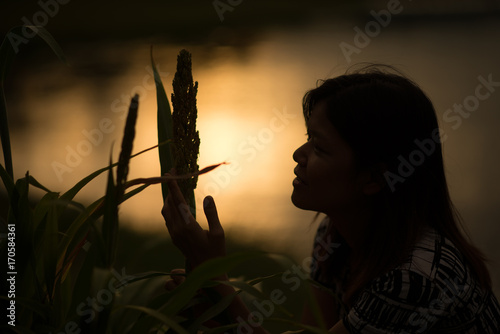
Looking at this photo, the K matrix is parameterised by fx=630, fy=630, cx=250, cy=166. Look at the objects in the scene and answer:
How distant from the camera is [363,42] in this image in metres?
3.88

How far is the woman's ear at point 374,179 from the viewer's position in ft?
3.41

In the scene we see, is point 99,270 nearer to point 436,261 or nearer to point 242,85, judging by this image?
point 436,261

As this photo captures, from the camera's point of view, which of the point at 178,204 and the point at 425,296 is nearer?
the point at 178,204

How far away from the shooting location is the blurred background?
278 centimetres

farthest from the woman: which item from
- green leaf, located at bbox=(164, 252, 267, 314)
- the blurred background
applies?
the blurred background

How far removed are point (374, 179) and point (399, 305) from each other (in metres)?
0.22

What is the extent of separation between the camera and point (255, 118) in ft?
10.8

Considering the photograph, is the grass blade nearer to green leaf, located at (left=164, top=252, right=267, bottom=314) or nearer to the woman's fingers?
green leaf, located at (left=164, top=252, right=267, bottom=314)

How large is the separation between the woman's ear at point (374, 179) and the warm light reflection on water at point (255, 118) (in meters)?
1.45

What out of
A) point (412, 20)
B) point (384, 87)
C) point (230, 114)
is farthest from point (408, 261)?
point (412, 20)

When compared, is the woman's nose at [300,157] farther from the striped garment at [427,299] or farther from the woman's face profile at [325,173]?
the striped garment at [427,299]

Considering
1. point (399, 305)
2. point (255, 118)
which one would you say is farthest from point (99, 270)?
point (255, 118)

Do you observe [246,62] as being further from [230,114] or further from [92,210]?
[92,210]

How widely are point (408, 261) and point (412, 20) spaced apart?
11.6 ft
